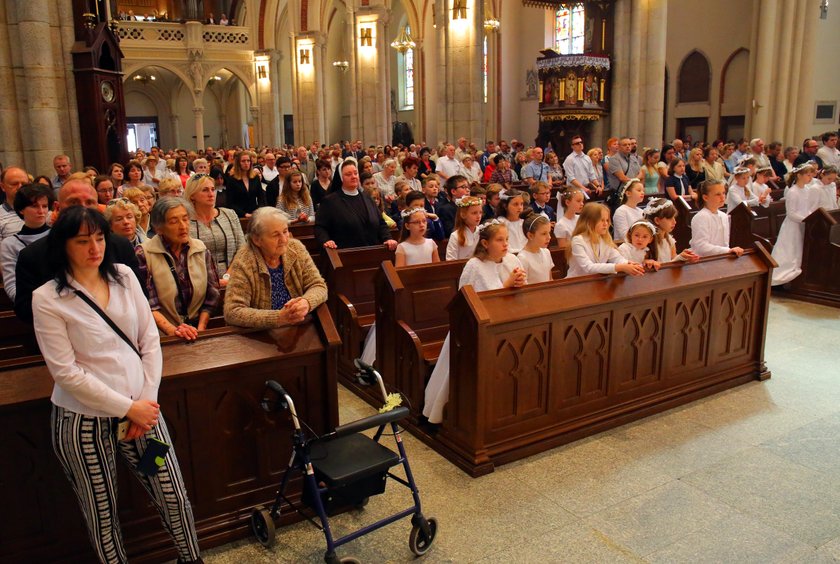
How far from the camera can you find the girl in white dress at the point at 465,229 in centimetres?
568

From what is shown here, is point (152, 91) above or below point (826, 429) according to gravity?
above

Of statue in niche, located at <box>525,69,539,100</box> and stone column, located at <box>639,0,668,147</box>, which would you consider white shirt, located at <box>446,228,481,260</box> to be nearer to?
stone column, located at <box>639,0,668,147</box>

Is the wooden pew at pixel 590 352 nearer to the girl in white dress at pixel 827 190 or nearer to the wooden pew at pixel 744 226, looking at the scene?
the wooden pew at pixel 744 226

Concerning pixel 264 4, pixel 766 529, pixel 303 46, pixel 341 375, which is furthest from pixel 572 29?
pixel 766 529

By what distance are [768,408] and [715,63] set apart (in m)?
17.8

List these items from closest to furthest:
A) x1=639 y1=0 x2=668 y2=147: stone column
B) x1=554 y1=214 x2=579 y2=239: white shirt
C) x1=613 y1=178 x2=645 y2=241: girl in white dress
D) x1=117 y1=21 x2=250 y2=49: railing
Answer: x1=613 y1=178 x2=645 y2=241: girl in white dress < x1=554 y1=214 x2=579 y2=239: white shirt < x1=639 y1=0 x2=668 y2=147: stone column < x1=117 y1=21 x2=250 y2=49: railing

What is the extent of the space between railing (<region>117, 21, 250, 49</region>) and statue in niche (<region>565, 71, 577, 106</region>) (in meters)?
18.3

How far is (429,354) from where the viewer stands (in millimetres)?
5023

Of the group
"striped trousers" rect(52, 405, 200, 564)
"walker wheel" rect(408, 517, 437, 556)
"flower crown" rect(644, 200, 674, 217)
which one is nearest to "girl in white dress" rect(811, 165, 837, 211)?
"flower crown" rect(644, 200, 674, 217)

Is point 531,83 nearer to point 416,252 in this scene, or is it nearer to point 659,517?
point 416,252

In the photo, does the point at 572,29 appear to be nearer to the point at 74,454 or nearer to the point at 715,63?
the point at 715,63

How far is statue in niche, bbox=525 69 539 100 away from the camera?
24.6m

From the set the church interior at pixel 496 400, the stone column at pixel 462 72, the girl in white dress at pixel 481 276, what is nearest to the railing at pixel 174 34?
the stone column at pixel 462 72

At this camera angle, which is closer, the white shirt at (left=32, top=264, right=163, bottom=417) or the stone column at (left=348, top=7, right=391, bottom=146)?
the white shirt at (left=32, top=264, right=163, bottom=417)
